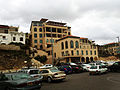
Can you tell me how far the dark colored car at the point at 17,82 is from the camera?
756cm

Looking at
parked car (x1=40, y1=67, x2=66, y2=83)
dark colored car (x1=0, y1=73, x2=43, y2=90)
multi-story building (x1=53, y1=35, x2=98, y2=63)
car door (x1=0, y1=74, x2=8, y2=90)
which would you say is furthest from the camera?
multi-story building (x1=53, y1=35, x2=98, y2=63)

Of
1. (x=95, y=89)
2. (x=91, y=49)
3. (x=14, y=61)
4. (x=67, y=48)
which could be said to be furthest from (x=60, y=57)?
(x=95, y=89)

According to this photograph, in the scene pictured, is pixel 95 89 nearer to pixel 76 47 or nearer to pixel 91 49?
pixel 76 47

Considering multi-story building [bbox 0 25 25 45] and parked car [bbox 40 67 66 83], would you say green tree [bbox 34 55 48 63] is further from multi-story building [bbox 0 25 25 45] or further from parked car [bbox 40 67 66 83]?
parked car [bbox 40 67 66 83]

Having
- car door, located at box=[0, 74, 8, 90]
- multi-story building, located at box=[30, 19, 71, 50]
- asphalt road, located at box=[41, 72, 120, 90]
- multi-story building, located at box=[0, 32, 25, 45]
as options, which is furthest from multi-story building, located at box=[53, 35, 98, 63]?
car door, located at box=[0, 74, 8, 90]

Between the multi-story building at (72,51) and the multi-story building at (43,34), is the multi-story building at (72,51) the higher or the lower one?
the lower one

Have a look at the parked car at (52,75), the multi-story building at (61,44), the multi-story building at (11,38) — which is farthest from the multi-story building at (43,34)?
the parked car at (52,75)

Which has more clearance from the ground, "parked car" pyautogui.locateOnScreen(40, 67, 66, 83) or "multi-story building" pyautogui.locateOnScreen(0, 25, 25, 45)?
"multi-story building" pyautogui.locateOnScreen(0, 25, 25, 45)

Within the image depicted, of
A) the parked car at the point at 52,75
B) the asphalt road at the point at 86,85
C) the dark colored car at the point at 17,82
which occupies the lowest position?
the asphalt road at the point at 86,85

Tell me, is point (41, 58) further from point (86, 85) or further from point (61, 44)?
point (86, 85)

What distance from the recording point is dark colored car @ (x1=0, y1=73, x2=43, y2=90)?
7559 mm

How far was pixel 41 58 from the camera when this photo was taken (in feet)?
158

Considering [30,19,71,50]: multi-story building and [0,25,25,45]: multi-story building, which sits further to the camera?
[30,19,71,50]: multi-story building

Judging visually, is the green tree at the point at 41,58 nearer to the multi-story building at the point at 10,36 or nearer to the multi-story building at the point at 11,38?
the multi-story building at the point at 11,38
